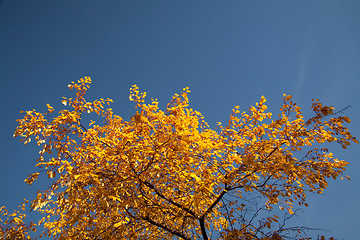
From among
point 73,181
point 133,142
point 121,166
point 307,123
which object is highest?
point 307,123

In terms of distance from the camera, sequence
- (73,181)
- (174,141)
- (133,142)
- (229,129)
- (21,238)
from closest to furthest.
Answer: (73,181) → (174,141) → (133,142) → (229,129) → (21,238)

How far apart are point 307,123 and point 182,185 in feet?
9.32

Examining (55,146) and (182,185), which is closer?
(55,146)

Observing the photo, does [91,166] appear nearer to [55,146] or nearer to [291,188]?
[55,146]

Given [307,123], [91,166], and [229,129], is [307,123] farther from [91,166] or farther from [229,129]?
[91,166]

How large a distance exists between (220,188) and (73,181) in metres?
3.12

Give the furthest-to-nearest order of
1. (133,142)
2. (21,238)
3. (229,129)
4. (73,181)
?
(21,238) < (229,129) < (133,142) < (73,181)

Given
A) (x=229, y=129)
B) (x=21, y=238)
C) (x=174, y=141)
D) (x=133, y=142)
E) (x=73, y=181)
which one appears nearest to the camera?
(x=73, y=181)

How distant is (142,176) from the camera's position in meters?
4.46

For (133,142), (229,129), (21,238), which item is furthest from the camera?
(21,238)

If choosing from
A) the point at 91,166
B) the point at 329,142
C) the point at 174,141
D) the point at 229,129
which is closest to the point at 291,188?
the point at 329,142

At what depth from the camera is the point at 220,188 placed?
5.18 m

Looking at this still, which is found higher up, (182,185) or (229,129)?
(229,129)

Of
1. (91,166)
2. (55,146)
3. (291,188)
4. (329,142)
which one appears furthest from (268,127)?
(55,146)
